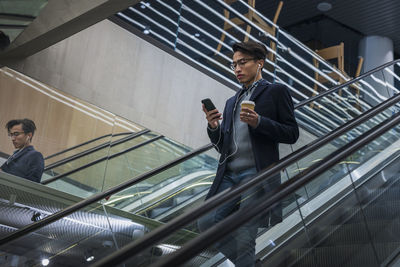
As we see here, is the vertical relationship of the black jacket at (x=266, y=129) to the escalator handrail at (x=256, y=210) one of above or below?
above

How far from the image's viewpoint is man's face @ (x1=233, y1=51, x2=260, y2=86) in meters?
3.46

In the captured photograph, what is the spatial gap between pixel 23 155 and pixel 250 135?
3029 millimetres

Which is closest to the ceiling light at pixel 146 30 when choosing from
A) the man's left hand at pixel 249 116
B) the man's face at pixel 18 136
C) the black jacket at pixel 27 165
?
the man's face at pixel 18 136

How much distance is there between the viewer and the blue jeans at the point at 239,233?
263 centimetres

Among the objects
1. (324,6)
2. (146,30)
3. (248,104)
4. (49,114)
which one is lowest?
(248,104)

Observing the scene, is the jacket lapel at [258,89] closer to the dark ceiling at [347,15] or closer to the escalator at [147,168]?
the escalator at [147,168]

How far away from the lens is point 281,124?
10.6ft

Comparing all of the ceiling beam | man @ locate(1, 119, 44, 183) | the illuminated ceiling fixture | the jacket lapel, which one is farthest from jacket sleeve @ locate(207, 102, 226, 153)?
the illuminated ceiling fixture

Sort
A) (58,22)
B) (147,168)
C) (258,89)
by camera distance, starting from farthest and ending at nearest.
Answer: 1. (147,168)
2. (58,22)
3. (258,89)

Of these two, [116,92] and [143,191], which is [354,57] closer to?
[116,92]

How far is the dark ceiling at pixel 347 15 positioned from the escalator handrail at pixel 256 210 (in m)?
11.1

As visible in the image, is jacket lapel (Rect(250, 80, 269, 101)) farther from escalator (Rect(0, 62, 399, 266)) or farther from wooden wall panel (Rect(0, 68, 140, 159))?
wooden wall panel (Rect(0, 68, 140, 159))

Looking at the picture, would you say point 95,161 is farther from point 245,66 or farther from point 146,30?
point 245,66

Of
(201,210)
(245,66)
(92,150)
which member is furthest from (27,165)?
(201,210)
